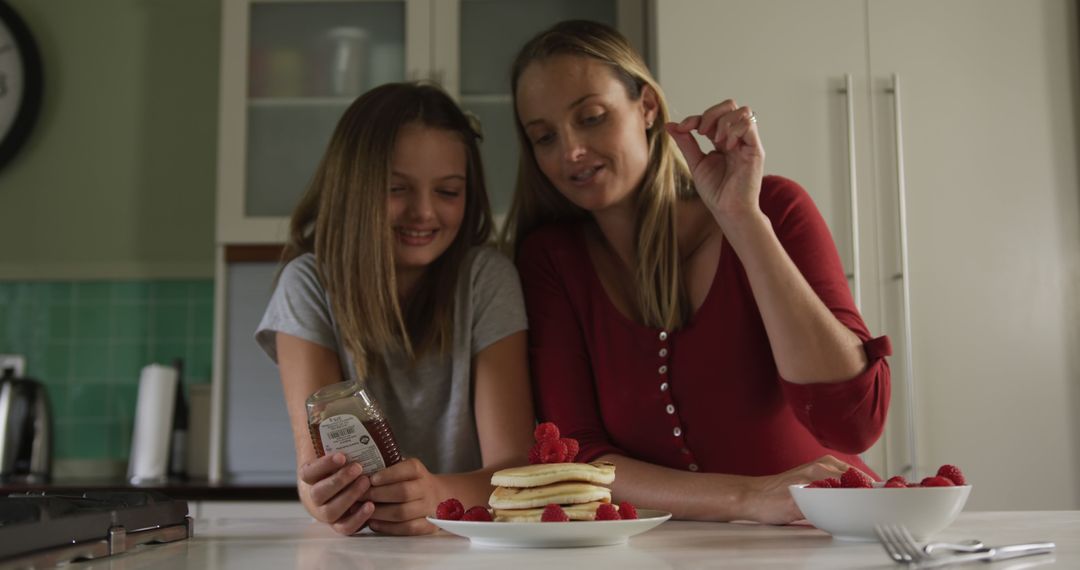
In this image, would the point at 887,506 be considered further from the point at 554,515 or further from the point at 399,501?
the point at 399,501

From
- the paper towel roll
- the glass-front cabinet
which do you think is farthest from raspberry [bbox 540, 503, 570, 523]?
the paper towel roll

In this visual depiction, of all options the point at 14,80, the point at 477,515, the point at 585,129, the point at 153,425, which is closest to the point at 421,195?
the point at 585,129

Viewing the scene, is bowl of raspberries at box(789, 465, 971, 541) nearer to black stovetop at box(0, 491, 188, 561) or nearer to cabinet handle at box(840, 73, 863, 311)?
black stovetop at box(0, 491, 188, 561)

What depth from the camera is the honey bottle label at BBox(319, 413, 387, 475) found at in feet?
2.88

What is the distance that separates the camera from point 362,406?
877 mm

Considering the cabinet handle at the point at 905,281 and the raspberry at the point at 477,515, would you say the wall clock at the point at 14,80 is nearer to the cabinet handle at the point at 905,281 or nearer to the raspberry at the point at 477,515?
the cabinet handle at the point at 905,281

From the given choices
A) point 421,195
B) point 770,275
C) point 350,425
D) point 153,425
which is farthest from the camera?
point 153,425

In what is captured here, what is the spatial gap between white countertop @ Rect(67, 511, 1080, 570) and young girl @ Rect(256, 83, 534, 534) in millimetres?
318

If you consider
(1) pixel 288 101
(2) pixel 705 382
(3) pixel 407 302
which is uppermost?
(1) pixel 288 101

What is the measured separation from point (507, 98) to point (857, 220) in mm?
897

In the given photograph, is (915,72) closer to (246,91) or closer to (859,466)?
(859,466)

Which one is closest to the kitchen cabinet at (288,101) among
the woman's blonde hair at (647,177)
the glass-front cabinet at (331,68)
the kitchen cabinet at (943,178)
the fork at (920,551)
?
the glass-front cabinet at (331,68)

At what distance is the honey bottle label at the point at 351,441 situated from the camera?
0.88m

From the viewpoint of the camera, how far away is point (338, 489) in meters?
0.91
